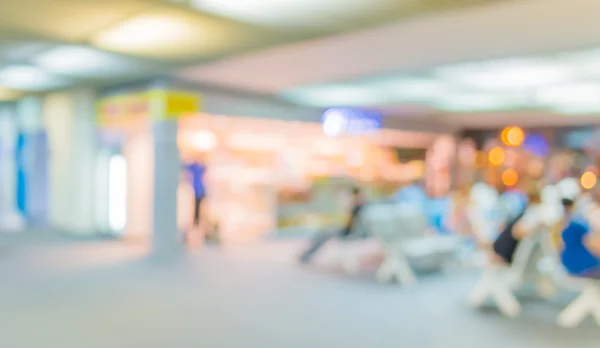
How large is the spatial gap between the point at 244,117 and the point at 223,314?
544 cm

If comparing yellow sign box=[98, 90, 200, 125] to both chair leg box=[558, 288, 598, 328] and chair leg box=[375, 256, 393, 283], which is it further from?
chair leg box=[558, 288, 598, 328]

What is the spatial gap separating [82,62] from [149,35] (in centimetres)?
234

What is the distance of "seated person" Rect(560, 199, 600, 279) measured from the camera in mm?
5094

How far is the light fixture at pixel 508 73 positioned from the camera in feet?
22.8

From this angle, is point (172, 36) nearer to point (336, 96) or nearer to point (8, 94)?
point (336, 96)

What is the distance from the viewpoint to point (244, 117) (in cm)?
1018

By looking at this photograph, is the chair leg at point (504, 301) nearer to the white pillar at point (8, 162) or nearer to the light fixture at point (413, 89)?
the light fixture at point (413, 89)

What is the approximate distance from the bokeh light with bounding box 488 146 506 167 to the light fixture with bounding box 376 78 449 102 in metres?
6.74

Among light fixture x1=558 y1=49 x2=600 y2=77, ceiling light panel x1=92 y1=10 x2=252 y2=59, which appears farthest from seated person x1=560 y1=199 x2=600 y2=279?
ceiling light panel x1=92 y1=10 x2=252 y2=59

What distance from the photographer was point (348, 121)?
1253 centimetres

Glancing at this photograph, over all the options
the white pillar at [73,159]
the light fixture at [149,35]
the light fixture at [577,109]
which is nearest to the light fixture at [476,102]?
the light fixture at [577,109]

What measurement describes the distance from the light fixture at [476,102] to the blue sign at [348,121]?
1614 millimetres

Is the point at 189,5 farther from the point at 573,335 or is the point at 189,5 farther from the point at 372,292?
the point at 573,335

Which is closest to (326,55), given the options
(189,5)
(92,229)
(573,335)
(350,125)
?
(189,5)
